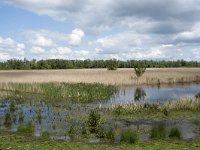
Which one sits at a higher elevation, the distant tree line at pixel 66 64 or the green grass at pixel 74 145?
the distant tree line at pixel 66 64

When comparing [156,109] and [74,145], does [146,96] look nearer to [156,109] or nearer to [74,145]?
[156,109]

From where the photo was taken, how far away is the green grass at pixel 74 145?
47.6ft

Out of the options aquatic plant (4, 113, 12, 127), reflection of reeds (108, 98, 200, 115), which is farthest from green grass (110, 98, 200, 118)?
aquatic plant (4, 113, 12, 127)

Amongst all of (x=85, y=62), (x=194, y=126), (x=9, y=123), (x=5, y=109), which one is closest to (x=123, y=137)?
(x=194, y=126)

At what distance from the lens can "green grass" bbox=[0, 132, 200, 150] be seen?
47.6ft

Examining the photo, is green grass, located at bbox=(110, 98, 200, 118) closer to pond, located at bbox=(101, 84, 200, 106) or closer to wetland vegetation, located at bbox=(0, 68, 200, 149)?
wetland vegetation, located at bbox=(0, 68, 200, 149)

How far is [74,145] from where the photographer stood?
15266mm

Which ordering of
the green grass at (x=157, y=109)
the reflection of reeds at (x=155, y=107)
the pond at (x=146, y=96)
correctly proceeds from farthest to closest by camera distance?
the pond at (x=146, y=96) → the reflection of reeds at (x=155, y=107) → the green grass at (x=157, y=109)

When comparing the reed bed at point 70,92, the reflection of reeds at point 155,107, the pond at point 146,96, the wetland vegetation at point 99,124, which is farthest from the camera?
the reed bed at point 70,92

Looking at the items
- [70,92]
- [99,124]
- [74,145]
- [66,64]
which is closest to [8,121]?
[99,124]

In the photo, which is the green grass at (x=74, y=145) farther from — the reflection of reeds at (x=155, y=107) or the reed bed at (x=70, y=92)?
the reed bed at (x=70, y=92)

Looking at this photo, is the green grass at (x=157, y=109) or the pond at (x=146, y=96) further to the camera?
the pond at (x=146, y=96)

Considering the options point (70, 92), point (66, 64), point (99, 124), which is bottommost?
point (99, 124)

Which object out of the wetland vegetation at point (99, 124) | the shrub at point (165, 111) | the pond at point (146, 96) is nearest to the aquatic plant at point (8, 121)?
the wetland vegetation at point (99, 124)
